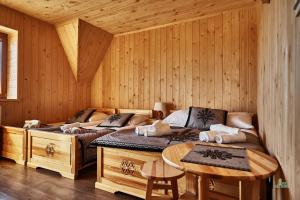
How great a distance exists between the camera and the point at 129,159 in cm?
203

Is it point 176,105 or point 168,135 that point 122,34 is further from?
point 168,135

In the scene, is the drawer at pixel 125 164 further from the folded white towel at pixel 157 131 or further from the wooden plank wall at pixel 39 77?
the wooden plank wall at pixel 39 77

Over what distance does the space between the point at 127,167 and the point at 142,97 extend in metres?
2.11

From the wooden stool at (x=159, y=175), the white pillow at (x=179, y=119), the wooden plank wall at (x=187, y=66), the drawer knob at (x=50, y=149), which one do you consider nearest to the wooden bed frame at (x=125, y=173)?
the wooden stool at (x=159, y=175)

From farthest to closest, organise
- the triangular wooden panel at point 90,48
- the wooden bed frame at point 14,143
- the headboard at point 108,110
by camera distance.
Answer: the headboard at point 108,110 → the triangular wooden panel at point 90,48 → the wooden bed frame at point 14,143

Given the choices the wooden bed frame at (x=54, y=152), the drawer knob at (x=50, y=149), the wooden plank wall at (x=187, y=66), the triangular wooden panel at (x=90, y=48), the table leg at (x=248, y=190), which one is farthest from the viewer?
the triangular wooden panel at (x=90, y=48)

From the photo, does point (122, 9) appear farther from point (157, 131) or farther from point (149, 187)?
point (149, 187)

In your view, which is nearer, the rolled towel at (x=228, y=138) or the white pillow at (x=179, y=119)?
the rolled towel at (x=228, y=138)

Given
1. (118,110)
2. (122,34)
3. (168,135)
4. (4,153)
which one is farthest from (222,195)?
(122,34)

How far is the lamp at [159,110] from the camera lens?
3545mm

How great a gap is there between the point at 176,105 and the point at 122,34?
188cm

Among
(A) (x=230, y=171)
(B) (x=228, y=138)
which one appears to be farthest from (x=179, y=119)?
(A) (x=230, y=171)

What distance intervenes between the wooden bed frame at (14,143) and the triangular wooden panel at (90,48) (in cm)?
164

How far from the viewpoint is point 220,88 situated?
10.8 feet
